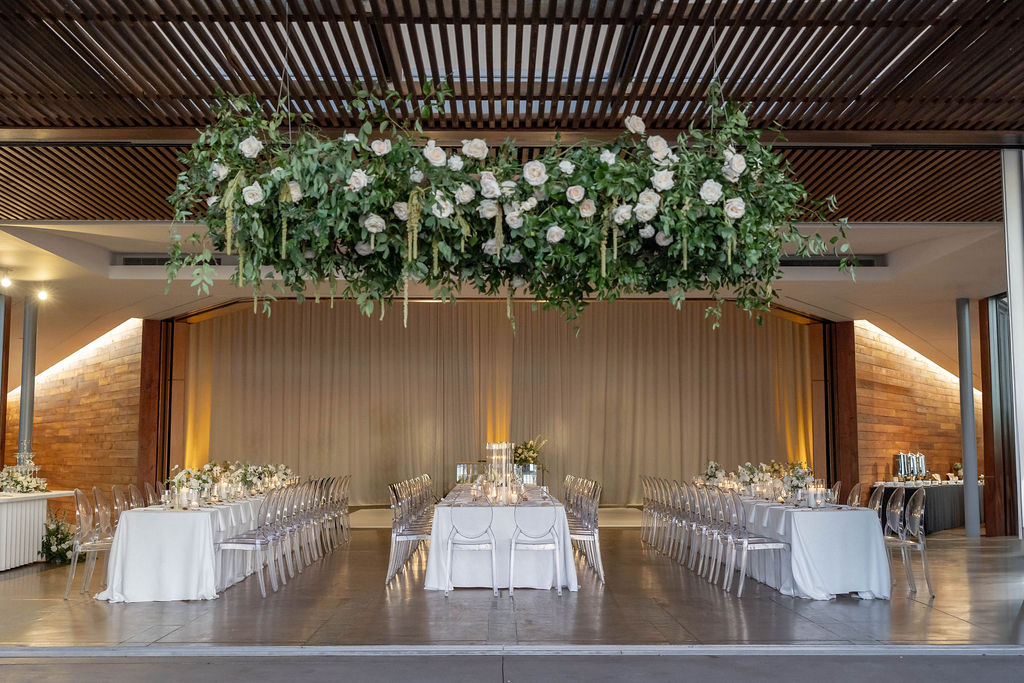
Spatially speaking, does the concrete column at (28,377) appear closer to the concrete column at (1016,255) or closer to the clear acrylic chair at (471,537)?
the clear acrylic chair at (471,537)

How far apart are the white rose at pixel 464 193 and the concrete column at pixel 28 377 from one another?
976 centimetres

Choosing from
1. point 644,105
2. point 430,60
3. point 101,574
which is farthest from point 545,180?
point 101,574

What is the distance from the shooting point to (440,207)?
391 centimetres

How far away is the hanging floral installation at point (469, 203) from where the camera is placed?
3893mm

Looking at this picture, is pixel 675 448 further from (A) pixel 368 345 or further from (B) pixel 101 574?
(B) pixel 101 574

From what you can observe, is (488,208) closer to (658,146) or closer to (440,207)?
(440,207)

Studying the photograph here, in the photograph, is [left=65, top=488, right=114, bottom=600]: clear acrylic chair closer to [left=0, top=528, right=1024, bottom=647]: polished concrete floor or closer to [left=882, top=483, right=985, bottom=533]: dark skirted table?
[left=0, top=528, right=1024, bottom=647]: polished concrete floor

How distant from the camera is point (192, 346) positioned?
696 inches

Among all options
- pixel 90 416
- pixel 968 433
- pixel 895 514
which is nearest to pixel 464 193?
pixel 895 514

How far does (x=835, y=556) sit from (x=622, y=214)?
5025mm

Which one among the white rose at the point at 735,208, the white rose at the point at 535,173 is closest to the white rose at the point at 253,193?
the white rose at the point at 535,173

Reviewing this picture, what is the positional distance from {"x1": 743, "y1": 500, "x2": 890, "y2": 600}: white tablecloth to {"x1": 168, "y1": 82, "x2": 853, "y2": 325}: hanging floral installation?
4.18 m

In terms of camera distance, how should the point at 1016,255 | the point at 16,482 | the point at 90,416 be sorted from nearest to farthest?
the point at 1016,255
the point at 16,482
the point at 90,416

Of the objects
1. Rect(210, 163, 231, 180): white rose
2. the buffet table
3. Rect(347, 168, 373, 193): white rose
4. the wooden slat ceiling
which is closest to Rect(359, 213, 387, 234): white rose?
Rect(347, 168, 373, 193): white rose
